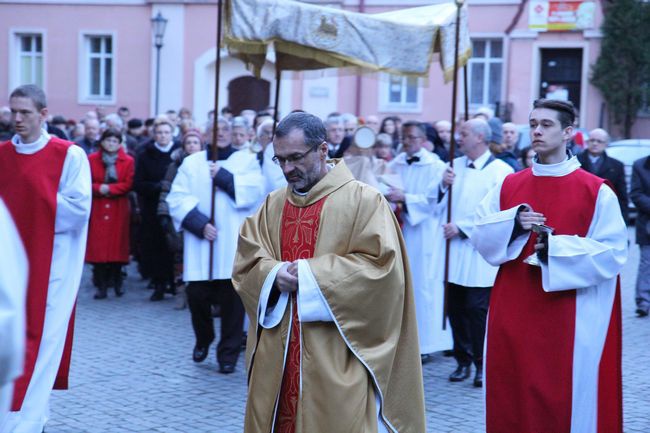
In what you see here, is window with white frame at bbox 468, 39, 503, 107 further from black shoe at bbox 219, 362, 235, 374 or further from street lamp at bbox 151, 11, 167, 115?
black shoe at bbox 219, 362, 235, 374

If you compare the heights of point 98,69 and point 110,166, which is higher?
point 98,69

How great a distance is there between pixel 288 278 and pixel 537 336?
1.42 metres

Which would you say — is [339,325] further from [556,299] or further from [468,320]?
[468,320]

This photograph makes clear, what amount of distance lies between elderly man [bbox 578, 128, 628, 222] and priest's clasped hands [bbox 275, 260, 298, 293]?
6.60 meters

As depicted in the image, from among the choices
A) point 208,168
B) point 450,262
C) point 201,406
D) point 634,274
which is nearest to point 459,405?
point 450,262

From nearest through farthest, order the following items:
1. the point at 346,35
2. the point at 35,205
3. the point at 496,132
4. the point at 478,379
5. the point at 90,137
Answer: the point at 35,205, the point at 478,379, the point at 346,35, the point at 496,132, the point at 90,137

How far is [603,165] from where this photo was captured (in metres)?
11.3

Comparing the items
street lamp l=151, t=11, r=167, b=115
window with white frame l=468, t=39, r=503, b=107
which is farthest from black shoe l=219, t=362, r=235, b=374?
window with white frame l=468, t=39, r=503, b=107

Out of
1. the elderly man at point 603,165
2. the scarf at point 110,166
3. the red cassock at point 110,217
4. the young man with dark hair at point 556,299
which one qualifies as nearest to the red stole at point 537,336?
the young man with dark hair at point 556,299

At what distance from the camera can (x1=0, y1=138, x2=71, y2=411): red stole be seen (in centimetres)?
607

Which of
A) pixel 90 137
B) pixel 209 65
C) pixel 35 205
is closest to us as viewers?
pixel 35 205

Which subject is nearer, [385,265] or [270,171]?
[385,265]

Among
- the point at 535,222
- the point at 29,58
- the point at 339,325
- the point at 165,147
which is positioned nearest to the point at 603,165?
the point at 165,147

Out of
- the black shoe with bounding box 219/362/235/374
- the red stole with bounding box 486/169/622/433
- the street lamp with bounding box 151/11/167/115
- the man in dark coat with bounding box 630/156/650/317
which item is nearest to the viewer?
the red stole with bounding box 486/169/622/433
